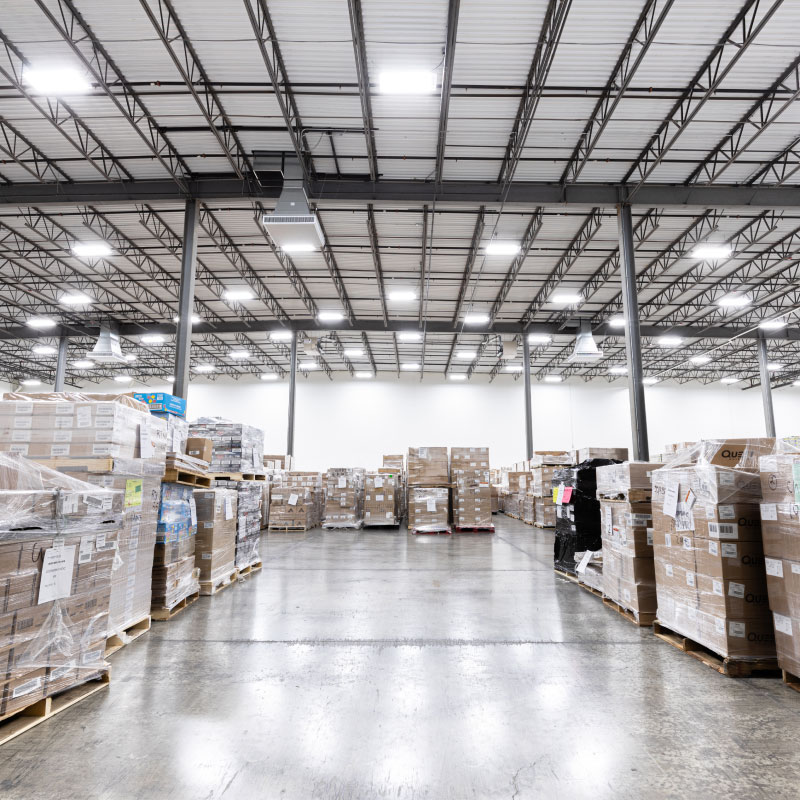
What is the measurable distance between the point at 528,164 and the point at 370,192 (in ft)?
10.4

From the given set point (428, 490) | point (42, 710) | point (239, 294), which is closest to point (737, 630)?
point (42, 710)

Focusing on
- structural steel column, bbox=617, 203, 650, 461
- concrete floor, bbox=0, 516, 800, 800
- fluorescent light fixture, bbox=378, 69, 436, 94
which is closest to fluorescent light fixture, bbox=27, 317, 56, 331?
fluorescent light fixture, bbox=378, 69, 436, 94

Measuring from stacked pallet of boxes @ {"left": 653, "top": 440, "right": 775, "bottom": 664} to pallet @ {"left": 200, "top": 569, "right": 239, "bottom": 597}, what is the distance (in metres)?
4.41

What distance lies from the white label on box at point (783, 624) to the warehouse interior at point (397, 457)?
2cm

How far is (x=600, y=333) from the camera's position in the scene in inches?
687

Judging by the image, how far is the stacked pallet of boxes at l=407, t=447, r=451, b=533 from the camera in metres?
12.4

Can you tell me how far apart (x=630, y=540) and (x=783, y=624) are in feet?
5.05

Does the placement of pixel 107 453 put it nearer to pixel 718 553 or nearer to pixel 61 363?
pixel 718 553

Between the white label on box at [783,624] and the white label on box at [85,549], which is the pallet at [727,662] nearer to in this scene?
the white label on box at [783,624]

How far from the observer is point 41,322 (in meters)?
18.0

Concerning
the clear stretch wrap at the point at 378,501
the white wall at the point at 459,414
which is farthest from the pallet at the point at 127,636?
the white wall at the point at 459,414

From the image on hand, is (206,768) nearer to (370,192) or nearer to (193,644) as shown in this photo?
(193,644)

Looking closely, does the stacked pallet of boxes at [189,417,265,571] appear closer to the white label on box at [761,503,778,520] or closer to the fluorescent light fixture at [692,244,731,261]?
the white label on box at [761,503,778,520]

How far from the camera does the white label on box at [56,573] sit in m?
2.71
